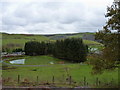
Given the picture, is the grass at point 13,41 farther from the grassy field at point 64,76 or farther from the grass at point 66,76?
the grass at point 66,76

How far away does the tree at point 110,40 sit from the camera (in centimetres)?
686

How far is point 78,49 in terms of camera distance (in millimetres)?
39438

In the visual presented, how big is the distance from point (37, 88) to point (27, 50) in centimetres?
5046

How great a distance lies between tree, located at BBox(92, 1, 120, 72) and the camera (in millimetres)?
6861

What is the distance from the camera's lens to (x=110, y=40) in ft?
23.5

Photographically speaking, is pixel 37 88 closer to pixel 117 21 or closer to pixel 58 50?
pixel 117 21

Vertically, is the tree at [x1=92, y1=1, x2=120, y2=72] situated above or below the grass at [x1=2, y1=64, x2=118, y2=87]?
above

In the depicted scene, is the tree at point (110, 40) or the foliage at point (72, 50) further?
the foliage at point (72, 50)

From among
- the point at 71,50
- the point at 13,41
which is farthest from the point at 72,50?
the point at 13,41

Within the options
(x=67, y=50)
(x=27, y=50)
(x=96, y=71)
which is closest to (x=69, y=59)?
(x=67, y=50)

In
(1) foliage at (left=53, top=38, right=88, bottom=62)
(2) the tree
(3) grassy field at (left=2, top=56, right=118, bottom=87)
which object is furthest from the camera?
(1) foliage at (left=53, top=38, right=88, bottom=62)

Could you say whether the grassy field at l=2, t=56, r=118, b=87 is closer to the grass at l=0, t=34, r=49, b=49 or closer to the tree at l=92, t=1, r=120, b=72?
the tree at l=92, t=1, r=120, b=72

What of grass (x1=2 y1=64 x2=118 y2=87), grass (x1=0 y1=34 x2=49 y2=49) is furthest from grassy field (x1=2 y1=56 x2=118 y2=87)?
grass (x1=0 y1=34 x2=49 y2=49)

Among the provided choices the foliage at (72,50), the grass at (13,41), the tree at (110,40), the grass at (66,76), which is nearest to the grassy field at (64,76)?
the grass at (66,76)
